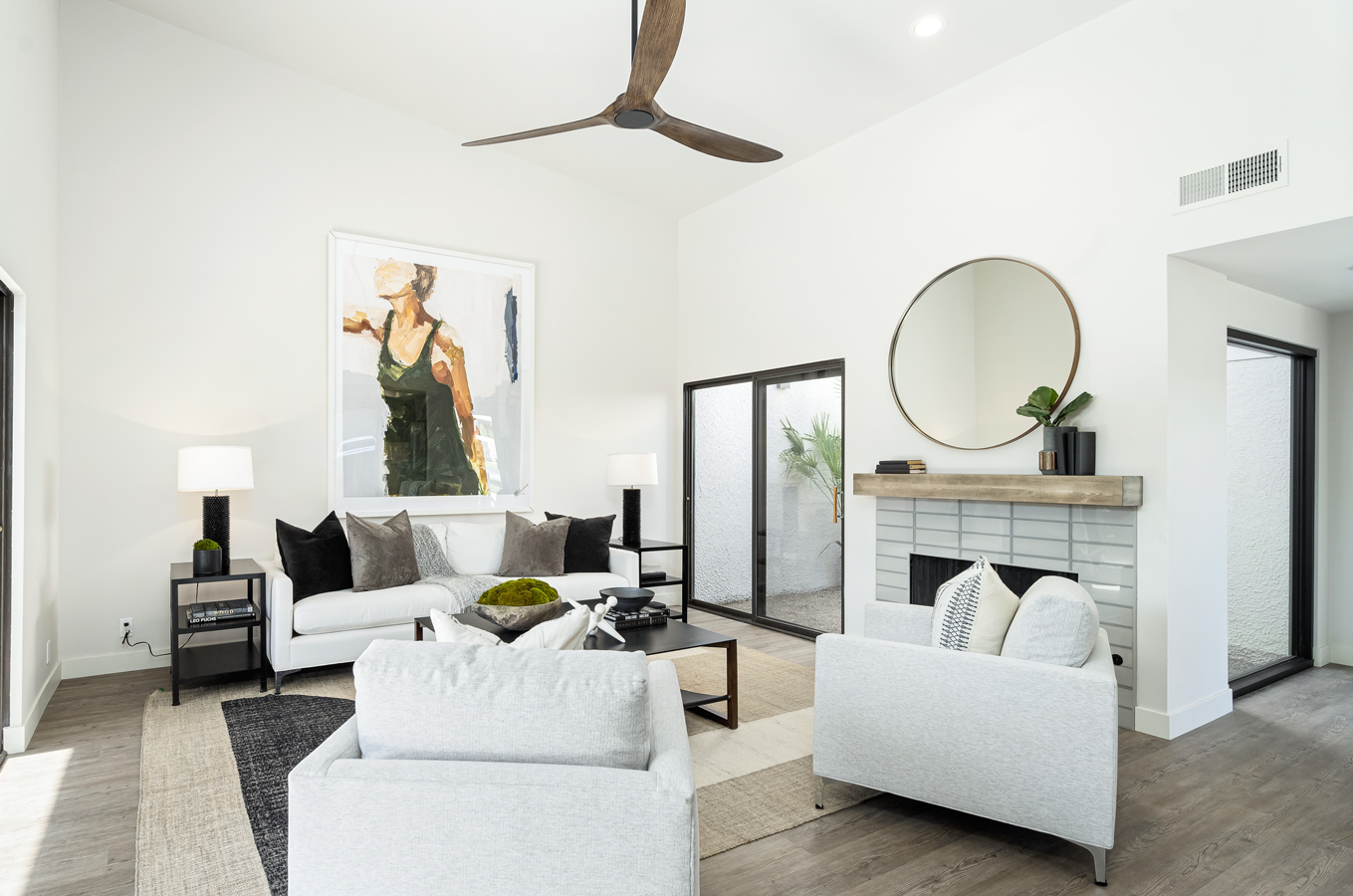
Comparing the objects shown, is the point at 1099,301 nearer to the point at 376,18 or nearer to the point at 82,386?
the point at 376,18

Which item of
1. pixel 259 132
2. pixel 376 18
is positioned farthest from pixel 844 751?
pixel 259 132

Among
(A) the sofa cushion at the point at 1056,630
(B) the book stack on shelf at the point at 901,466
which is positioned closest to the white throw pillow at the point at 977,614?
(A) the sofa cushion at the point at 1056,630

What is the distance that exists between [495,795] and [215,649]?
3.88 m

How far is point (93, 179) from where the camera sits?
439 cm

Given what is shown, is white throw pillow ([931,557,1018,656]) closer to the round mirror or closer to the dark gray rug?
the round mirror

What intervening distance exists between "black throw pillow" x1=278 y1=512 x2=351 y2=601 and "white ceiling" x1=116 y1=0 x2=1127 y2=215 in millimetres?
2855

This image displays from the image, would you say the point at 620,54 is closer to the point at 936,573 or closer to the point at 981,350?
the point at 981,350

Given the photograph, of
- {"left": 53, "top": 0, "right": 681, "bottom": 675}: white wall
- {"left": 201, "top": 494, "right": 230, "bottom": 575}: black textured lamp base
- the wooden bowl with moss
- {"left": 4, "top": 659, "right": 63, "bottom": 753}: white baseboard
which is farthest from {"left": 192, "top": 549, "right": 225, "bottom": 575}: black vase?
the wooden bowl with moss

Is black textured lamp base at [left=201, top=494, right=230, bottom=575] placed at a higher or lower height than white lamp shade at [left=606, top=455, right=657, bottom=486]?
lower

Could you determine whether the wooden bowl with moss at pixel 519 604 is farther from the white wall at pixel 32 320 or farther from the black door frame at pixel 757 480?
the black door frame at pixel 757 480

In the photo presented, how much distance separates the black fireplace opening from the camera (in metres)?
4.11

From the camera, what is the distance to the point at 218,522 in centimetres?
424

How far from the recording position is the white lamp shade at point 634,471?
5754mm

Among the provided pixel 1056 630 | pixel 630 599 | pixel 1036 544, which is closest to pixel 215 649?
pixel 630 599
